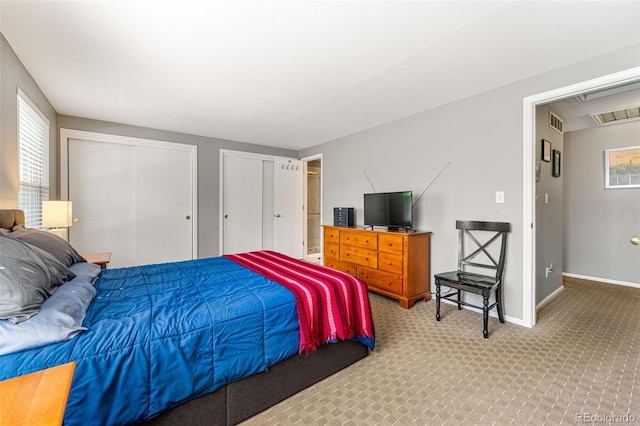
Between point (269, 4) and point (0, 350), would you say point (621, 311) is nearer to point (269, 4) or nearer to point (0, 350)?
point (269, 4)

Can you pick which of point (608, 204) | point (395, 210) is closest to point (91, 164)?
point (395, 210)

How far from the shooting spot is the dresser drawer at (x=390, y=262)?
321 centimetres

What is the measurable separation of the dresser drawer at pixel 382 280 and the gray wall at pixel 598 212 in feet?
10.9

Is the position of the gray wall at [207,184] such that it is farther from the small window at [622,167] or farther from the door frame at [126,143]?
the small window at [622,167]

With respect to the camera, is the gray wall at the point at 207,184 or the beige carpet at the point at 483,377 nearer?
the beige carpet at the point at 483,377

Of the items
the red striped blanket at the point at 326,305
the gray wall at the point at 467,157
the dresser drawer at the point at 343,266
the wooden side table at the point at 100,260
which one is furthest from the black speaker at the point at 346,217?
the wooden side table at the point at 100,260

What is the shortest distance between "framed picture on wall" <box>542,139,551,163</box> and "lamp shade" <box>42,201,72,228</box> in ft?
16.3

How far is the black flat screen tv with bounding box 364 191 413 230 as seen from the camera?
3.36m

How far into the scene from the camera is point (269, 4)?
5.60 ft

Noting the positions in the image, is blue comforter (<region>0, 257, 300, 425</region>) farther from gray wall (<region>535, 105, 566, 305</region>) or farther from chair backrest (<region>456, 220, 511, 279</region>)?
gray wall (<region>535, 105, 566, 305</region>)

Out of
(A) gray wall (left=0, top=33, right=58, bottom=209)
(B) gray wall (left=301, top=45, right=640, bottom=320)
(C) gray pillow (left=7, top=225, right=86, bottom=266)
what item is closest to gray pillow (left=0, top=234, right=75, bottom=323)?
(C) gray pillow (left=7, top=225, right=86, bottom=266)

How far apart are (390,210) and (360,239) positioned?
21.7 inches

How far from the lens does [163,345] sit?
1.29 metres

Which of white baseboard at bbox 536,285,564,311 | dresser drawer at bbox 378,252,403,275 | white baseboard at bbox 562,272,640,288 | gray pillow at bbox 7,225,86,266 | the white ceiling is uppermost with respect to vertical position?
the white ceiling
